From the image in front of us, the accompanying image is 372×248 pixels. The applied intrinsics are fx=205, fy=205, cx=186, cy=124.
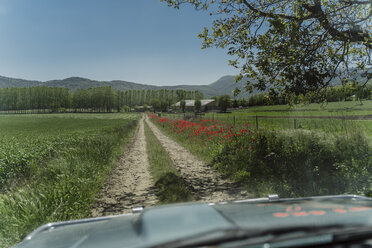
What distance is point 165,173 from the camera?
728 centimetres

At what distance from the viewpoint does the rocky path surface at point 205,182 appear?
17.6 feet

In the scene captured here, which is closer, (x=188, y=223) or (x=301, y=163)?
(x=188, y=223)

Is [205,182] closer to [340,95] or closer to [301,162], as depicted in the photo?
[301,162]

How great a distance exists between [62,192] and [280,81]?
291 inches

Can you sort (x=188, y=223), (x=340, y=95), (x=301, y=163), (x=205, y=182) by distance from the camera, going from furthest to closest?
(x=340, y=95)
(x=205, y=182)
(x=301, y=163)
(x=188, y=223)

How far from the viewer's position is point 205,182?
6.61 metres

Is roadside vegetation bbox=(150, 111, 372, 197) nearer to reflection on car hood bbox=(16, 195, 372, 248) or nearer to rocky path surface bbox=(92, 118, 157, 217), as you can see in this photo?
rocky path surface bbox=(92, 118, 157, 217)

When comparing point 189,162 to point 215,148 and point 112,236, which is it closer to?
point 215,148

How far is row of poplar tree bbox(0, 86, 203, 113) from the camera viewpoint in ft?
75.1

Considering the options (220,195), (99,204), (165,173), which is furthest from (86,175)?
(220,195)

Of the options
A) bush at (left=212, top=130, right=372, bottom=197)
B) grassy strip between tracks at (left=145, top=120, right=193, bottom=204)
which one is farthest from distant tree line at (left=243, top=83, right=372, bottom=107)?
grassy strip between tracks at (left=145, top=120, right=193, bottom=204)

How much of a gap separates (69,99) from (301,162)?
73680mm

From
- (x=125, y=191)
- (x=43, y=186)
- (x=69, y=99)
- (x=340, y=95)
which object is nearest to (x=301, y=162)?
(x=340, y=95)

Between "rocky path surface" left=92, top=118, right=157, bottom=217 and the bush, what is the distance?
9.19ft
